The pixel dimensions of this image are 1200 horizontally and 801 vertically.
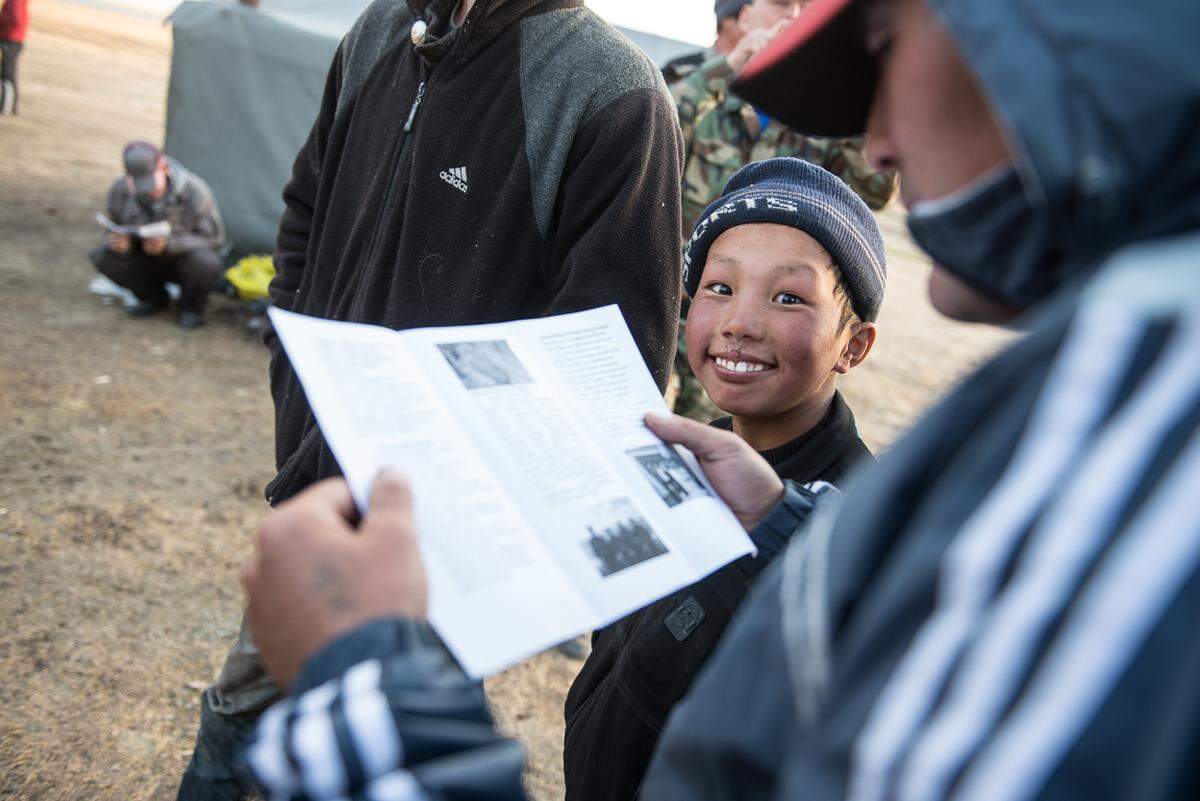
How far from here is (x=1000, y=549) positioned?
0.53 meters

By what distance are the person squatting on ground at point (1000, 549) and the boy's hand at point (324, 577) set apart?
0.09 ft

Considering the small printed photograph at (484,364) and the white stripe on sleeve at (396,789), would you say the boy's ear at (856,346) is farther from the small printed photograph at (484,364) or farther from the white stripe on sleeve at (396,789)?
the white stripe on sleeve at (396,789)

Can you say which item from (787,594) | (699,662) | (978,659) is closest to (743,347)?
(699,662)

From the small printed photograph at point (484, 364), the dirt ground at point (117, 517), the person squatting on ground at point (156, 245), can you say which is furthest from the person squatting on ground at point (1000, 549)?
the person squatting on ground at point (156, 245)

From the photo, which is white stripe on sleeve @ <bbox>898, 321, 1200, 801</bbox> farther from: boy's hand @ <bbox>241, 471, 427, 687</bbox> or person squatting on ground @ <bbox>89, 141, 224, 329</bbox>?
person squatting on ground @ <bbox>89, 141, 224, 329</bbox>

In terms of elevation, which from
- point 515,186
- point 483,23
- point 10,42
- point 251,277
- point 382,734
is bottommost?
point 10,42

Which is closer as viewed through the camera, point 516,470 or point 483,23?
point 516,470

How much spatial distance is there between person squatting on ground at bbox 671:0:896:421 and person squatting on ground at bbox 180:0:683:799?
7.00 ft

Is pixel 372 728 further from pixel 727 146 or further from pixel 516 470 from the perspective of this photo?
pixel 727 146

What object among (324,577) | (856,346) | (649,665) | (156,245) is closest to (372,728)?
(324,577)

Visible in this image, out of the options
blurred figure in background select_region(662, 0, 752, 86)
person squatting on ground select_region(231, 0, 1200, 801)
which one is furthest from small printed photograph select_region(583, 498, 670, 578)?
blurred figure in background select_region(662, 0, 752, 86)

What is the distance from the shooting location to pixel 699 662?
59.5 inches

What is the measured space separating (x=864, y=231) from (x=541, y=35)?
0.79 metres

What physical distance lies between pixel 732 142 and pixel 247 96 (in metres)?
4.51
